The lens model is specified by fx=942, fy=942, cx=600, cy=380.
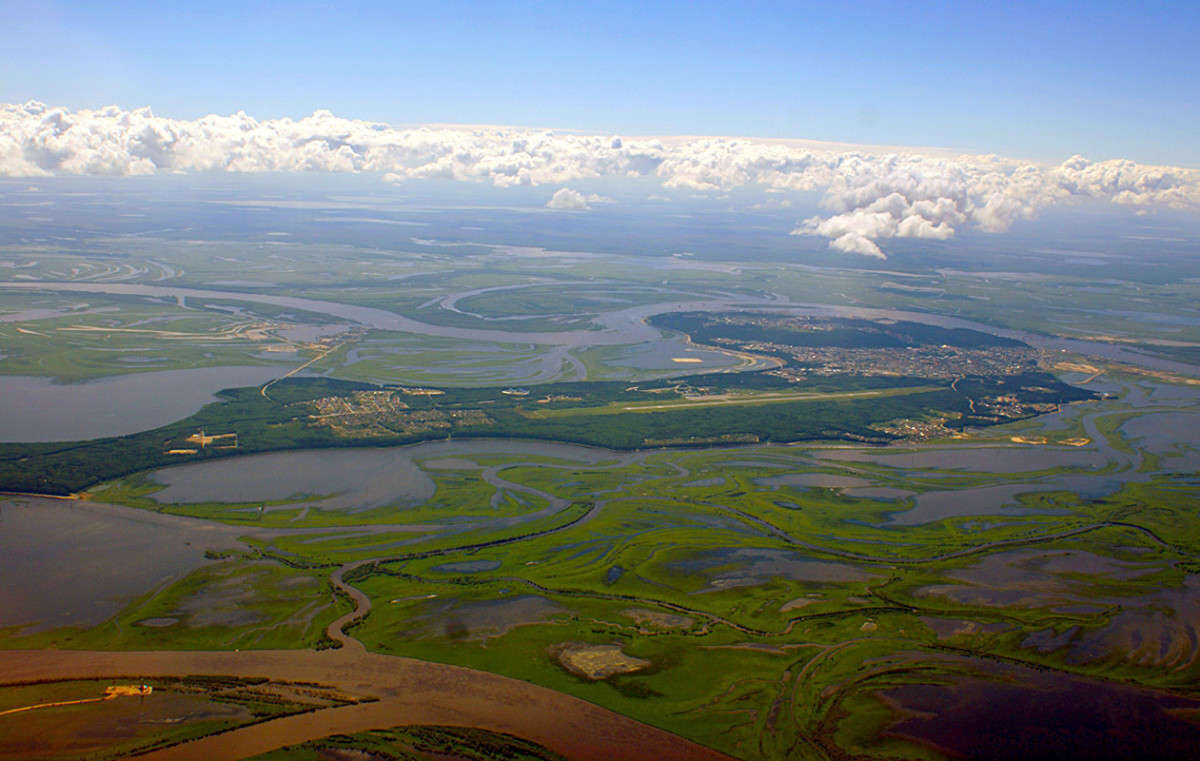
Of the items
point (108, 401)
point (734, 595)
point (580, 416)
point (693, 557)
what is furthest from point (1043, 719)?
point (108, 401)

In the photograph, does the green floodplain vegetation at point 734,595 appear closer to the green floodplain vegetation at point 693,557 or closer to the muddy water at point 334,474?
the green floodplain vegetation at point 693,557

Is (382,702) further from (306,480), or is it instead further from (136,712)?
(306,480)

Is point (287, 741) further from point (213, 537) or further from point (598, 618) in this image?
point (213, 537)

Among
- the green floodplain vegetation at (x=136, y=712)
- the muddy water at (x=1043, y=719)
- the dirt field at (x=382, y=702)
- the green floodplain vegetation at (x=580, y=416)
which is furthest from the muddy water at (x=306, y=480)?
the muddy water at (x=1043, y=719)

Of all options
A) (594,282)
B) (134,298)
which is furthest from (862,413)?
(134,298)

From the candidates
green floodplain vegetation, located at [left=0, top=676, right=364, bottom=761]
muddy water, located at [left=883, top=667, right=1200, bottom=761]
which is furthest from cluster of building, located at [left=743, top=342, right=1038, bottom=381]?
green floodplain vegetation, located at [left=0, top=676, right=364, bottom=761]

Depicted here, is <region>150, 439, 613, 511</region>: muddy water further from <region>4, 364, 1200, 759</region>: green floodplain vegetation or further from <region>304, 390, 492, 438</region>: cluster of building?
<region>304, 390, 492, 438</region>: cluster of building
